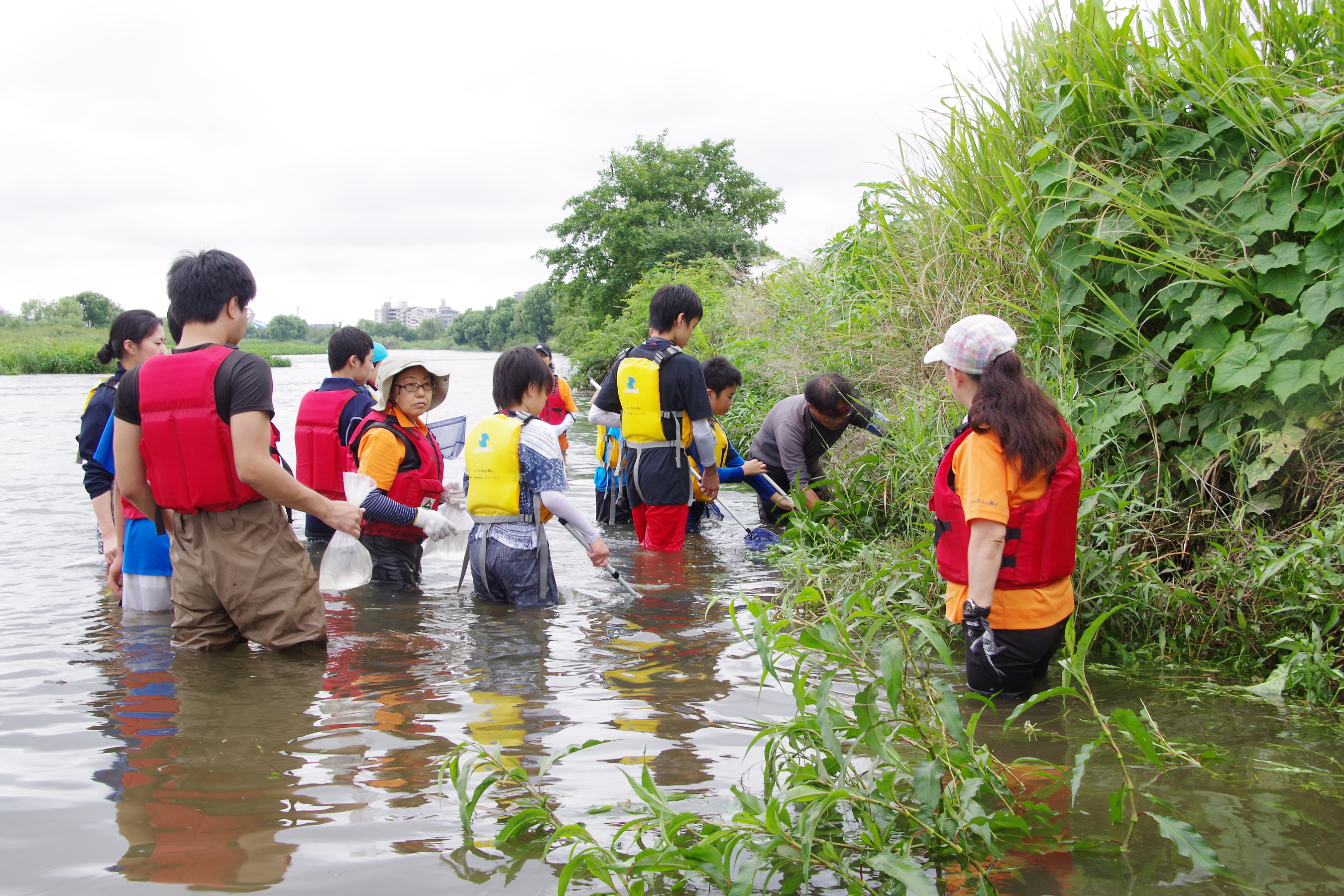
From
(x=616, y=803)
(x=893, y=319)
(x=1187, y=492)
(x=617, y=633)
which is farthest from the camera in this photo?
(x=893, y=319)

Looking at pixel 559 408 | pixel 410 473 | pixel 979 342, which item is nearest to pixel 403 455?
pixel 410 473

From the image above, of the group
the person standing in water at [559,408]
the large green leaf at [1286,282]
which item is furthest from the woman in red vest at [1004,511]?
the person standing in water at [559,408]

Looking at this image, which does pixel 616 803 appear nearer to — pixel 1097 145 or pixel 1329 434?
pixel 1329 434

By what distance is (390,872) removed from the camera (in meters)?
2.48

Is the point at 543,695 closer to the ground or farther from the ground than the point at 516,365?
closer to the ground

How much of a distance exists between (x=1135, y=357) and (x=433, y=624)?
422cm

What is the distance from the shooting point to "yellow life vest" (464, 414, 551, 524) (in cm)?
463

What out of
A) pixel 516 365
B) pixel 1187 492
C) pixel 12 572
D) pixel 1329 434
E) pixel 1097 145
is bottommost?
pixel 12 572

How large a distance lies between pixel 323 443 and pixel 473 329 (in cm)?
12294

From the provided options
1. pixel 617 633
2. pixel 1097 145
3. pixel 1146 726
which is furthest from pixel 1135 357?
pixel 617 633

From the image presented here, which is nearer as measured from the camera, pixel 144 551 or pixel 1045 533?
pixel 1045 533

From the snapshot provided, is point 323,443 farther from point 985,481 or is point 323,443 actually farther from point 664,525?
point 985,481

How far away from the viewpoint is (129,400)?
363 centimetres

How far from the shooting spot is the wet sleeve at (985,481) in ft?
10.3
